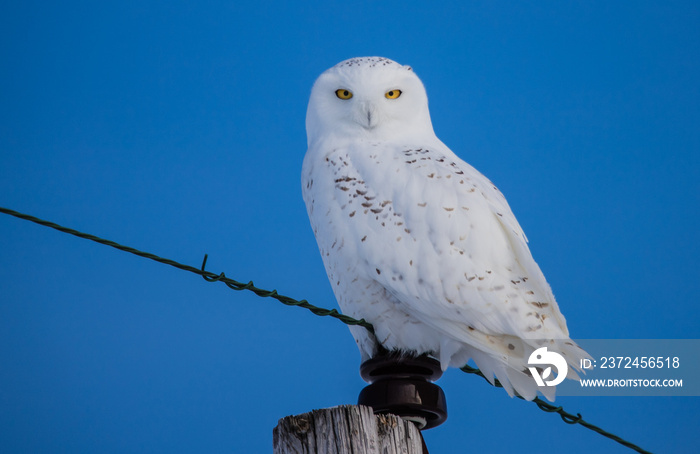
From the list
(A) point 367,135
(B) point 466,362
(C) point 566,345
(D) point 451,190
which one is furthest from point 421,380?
(A) point 367,135

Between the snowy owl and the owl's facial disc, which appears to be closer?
Answer: the snowy owl

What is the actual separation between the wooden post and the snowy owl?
671 millimetres

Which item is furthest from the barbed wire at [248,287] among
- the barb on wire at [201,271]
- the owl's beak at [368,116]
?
the owl's beak at [368,116]

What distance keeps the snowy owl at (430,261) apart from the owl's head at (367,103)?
0.10 m

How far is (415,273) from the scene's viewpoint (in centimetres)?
239

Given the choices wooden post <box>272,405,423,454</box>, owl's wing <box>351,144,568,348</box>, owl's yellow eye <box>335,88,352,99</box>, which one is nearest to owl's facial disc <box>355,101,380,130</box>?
owl's yellow eye <box>335,88,352,99</box>

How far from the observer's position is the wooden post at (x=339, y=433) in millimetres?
1674

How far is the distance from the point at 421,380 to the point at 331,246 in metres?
0.59

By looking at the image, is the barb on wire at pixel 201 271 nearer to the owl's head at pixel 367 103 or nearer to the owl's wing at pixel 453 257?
the owl's wing at pixel 453 257

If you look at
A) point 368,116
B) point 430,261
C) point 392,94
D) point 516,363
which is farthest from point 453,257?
point 392,94

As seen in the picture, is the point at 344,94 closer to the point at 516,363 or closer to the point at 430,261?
the point at 430,261

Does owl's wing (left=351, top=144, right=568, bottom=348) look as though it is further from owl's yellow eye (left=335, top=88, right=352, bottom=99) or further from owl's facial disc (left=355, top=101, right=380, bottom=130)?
owl's yellow eye (left=335, top=88, right=352, bottom=99)

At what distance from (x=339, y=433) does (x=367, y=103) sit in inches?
59.9

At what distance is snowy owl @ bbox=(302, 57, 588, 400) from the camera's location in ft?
7.63
